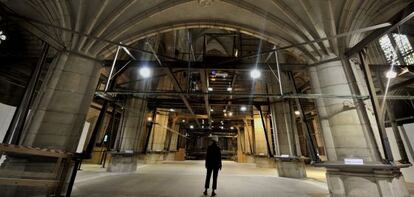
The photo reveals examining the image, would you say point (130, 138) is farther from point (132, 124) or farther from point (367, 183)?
point (367, 183)

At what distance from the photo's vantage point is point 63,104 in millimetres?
4344

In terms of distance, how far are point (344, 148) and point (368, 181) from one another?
2.48ft

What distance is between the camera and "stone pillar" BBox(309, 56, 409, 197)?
3574 millimetres

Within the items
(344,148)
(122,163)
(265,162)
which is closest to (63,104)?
(122,163)

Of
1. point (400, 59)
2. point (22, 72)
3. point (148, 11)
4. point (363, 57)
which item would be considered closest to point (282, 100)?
point (363, 57)

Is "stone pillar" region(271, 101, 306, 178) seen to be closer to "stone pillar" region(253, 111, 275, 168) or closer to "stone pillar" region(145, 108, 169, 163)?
"stone pillar" region(253, 111, 275, 168)

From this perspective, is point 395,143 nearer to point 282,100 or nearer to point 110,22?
point 282,100

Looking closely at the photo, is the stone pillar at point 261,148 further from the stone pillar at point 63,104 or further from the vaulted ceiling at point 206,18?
the stone pillar at point 63,104

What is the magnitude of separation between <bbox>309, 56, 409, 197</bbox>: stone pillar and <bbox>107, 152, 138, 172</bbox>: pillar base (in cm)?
838

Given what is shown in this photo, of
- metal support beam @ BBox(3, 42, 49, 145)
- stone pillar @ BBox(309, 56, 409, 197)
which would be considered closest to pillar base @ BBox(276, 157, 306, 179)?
stone pillar @ BBox(309, 56, 409, 197)

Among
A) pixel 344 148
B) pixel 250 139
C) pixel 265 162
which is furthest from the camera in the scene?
pixel 250 139

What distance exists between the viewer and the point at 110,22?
5.07 m

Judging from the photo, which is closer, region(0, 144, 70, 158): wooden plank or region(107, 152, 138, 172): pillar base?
region(0, 144, 70, 158): wooden plank

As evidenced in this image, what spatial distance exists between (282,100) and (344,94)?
16.4 feet
